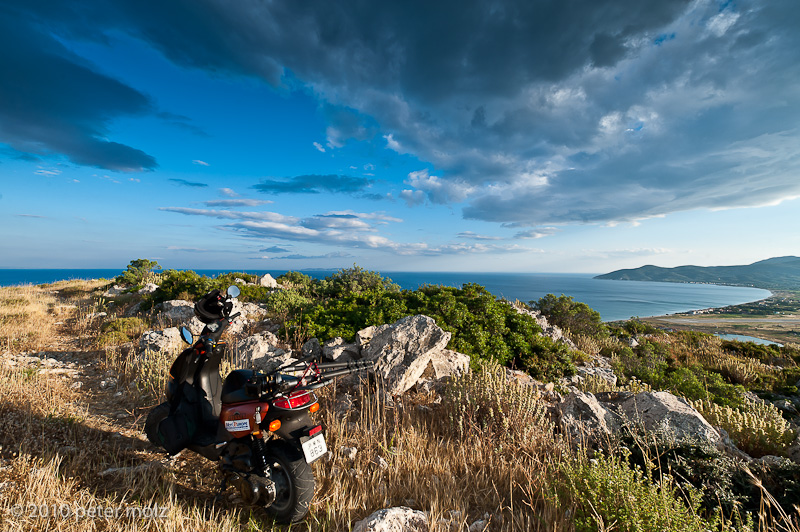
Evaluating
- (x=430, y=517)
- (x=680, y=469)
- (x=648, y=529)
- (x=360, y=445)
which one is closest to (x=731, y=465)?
(x=680, y=469)

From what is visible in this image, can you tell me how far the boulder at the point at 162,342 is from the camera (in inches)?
284

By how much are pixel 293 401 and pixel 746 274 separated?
24280 cm

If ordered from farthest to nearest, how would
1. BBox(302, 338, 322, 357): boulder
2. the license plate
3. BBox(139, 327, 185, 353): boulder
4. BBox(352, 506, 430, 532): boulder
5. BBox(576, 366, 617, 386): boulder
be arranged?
1. BBox(576, 366, 617, 386): boulder
2. BBox(139, 327, 185, 353): boulder
3. BBox(302, 338, 322, 357): boulder
4. the license plate
5. BBox(352, 506, 430, 532): boulder

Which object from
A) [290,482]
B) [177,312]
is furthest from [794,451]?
[177,312]

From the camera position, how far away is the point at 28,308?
11195 millimetres

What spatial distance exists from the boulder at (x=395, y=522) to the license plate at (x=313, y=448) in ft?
1.86

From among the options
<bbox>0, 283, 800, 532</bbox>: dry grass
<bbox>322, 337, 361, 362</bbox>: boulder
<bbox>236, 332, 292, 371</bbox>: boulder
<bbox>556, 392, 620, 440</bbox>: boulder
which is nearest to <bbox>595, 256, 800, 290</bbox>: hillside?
<bbox>556, 392, 620, 440</bbox>: boulder

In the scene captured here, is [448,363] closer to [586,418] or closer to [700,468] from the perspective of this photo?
[586,418]

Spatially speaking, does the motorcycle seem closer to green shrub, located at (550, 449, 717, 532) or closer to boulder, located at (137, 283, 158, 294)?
green shrub, located at (550, 449, 717, 532)

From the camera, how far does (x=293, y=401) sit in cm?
270

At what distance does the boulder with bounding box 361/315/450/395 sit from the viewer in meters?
5.38

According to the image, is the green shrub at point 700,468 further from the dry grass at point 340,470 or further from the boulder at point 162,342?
the boulder at point 162,342

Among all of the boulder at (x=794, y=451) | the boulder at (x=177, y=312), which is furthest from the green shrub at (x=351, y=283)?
the boulder at (x=794, y=451)

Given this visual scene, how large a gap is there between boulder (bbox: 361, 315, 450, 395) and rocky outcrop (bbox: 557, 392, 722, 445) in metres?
2.05
